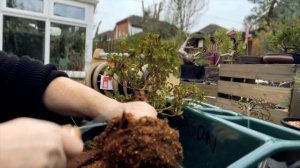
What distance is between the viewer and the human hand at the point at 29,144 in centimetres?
27

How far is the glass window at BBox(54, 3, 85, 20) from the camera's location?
619 centimetres

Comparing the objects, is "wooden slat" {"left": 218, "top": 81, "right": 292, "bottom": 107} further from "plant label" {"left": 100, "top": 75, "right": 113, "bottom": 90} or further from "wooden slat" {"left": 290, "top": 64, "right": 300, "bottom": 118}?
"plant label" {"left": 100, "top": 75, "right": 113, "bottom": 90}

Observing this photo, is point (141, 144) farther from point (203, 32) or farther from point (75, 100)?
point (203, 32)

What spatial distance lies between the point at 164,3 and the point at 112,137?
12534 mm

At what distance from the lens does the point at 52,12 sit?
6074mm

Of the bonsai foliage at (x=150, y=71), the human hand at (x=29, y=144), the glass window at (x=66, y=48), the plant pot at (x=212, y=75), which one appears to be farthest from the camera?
the glass window at (x=66, y=48)

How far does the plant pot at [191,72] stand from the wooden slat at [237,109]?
71 cm

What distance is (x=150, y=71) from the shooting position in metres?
1.19

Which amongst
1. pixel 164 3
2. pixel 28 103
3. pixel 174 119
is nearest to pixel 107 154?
pixel 28 103

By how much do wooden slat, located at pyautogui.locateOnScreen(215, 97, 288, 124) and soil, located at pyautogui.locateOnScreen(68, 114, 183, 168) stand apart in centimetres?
194

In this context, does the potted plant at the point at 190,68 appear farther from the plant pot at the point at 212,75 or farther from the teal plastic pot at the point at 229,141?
the teal plastic pot at the point at 229,141

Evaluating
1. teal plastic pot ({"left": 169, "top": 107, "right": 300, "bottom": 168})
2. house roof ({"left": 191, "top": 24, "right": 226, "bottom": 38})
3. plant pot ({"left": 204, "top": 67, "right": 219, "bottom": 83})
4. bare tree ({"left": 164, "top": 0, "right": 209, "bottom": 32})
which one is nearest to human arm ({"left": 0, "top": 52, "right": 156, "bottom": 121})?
teal plastic pot ({"left": 169, "top": 107, "right": 300, "bottom": 168})

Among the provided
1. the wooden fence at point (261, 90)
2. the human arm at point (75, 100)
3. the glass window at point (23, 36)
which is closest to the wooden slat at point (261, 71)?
the wooden fence at point (261, 90)

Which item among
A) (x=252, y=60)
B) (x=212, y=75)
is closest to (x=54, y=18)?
(x=212, y=75)
